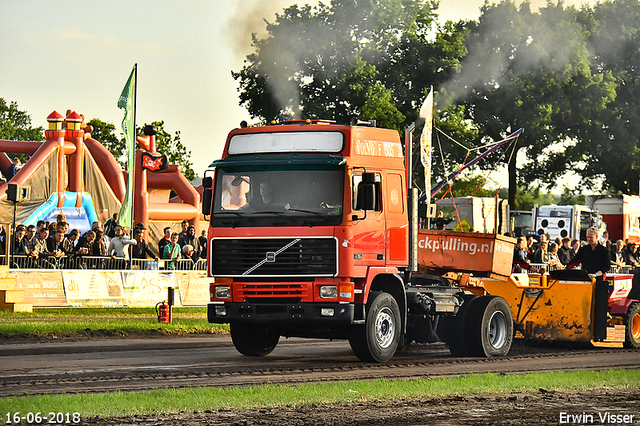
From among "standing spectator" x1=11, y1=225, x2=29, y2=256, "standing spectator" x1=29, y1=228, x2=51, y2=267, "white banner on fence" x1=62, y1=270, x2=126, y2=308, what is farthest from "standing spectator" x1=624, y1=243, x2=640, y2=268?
"standing spectator" x1=11, y1=225, x2=29, y2=256

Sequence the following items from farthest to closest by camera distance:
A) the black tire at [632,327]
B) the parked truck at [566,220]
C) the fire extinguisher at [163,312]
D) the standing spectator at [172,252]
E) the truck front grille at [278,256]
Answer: the parked truck at [566,220]
the standing spectator at [172,252]
the fire extinguisher at [163,312]
the black tire at [632,327]
the truck front grille at [278,256]

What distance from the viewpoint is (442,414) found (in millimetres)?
10023

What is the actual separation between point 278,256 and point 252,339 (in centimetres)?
244

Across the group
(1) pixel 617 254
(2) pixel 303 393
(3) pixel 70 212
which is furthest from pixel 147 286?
(1) pixel 617 254

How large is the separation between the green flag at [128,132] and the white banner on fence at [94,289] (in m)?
3.92

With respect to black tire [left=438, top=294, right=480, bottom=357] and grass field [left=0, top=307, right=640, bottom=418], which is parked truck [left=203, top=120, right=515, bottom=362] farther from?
grass field [left=0, top=307, right=640, bottom=418]

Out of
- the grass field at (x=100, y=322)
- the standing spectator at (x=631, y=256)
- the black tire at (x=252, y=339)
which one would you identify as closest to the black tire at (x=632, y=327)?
the black tire at (x=252, y=339)

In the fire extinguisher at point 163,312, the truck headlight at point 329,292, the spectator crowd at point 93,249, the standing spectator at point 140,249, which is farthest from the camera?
the standing spectator at point 140,249

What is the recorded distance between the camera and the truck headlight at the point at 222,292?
15.0 metres

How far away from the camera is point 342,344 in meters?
19.6

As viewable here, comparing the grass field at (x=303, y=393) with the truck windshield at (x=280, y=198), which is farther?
the truck windshield at (x=280, y=198)

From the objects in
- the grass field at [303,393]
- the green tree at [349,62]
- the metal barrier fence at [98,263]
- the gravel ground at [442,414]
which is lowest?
the gravel ground at [442,414]

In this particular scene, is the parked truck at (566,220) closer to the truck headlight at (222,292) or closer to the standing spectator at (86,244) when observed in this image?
the standing spectator at (86,244)

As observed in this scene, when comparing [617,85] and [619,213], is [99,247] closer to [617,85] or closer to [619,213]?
[619,213]
